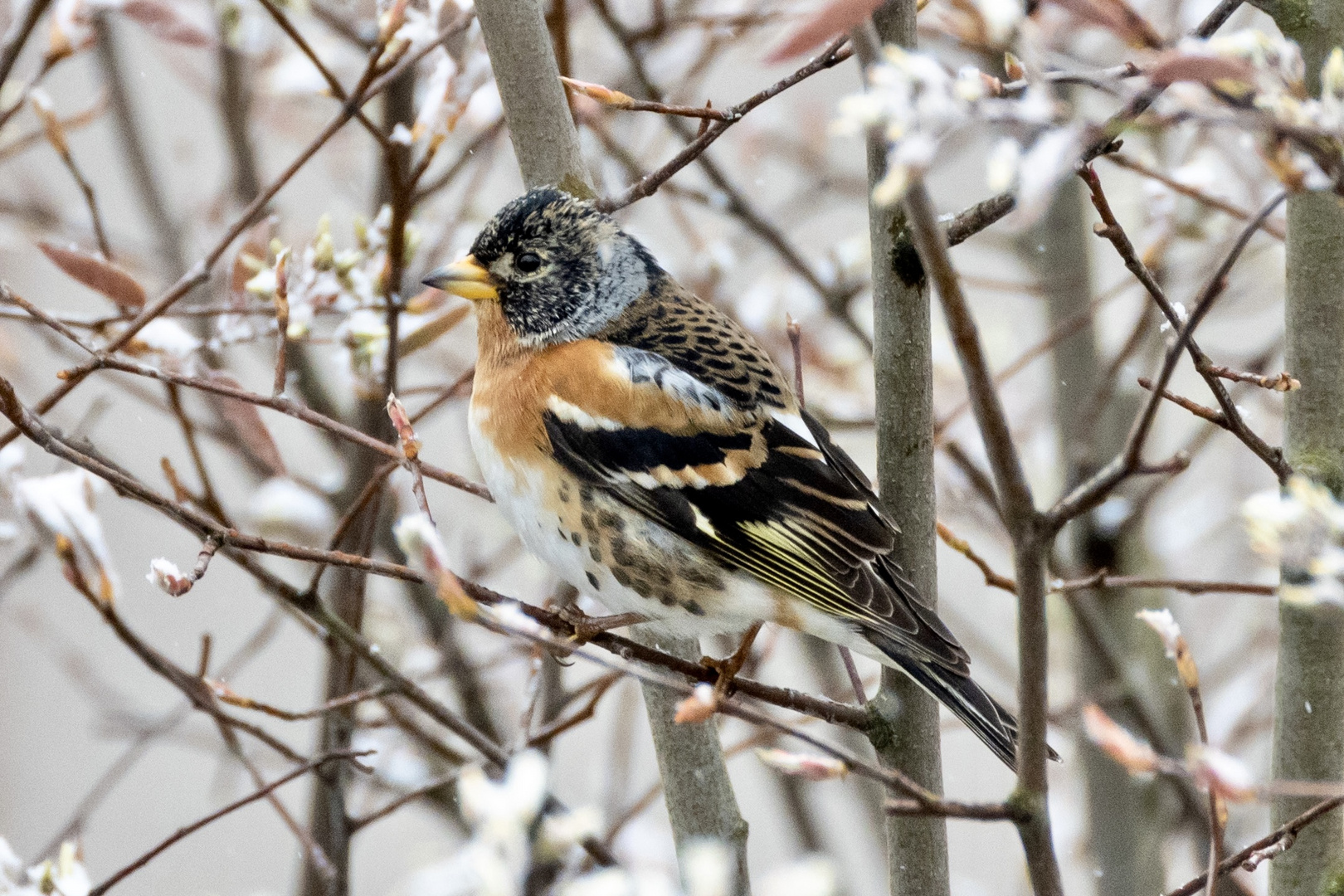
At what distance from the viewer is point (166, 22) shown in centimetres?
219

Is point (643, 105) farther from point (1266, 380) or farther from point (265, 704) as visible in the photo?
point (265, 704)

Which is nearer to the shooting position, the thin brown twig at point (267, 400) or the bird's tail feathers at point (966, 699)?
the thin brown twig at point (267, 400)

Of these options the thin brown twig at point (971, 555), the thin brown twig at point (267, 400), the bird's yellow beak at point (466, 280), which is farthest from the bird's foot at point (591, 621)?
the bird's yellow beak at point (466, 280)

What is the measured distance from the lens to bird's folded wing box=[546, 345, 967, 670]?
193 cm

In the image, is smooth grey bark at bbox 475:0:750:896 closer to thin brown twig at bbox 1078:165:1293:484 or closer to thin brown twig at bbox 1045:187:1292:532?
thin brown twig at bbox 1078:165:1293:484

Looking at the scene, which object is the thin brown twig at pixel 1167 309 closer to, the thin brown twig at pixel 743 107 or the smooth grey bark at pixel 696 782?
the thin brown twig at pixel 743 107

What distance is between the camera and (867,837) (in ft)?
12.1

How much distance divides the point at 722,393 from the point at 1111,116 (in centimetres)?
127

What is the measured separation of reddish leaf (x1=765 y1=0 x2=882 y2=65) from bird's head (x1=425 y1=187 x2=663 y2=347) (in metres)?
1.41

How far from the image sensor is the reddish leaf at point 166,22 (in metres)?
2.15

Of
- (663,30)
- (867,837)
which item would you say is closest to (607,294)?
(663,30)

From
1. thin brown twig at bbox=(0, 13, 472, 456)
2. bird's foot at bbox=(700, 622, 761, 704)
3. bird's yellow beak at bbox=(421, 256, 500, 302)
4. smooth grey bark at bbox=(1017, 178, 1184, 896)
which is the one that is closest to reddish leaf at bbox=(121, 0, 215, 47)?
thin brown twig at bbox=(0, 13, 472, 456)

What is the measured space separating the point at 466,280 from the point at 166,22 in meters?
0.67

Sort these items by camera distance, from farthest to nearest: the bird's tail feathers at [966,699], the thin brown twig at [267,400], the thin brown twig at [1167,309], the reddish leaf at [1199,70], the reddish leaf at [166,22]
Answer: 1. the reddish leaf at [166,22]
2. the bird's tail feathers at [966,699]
3. the thin brown twig at [267,400]
4. the thin brown twig at [1167,309]
5. the reddish leaf at [1199,70]
